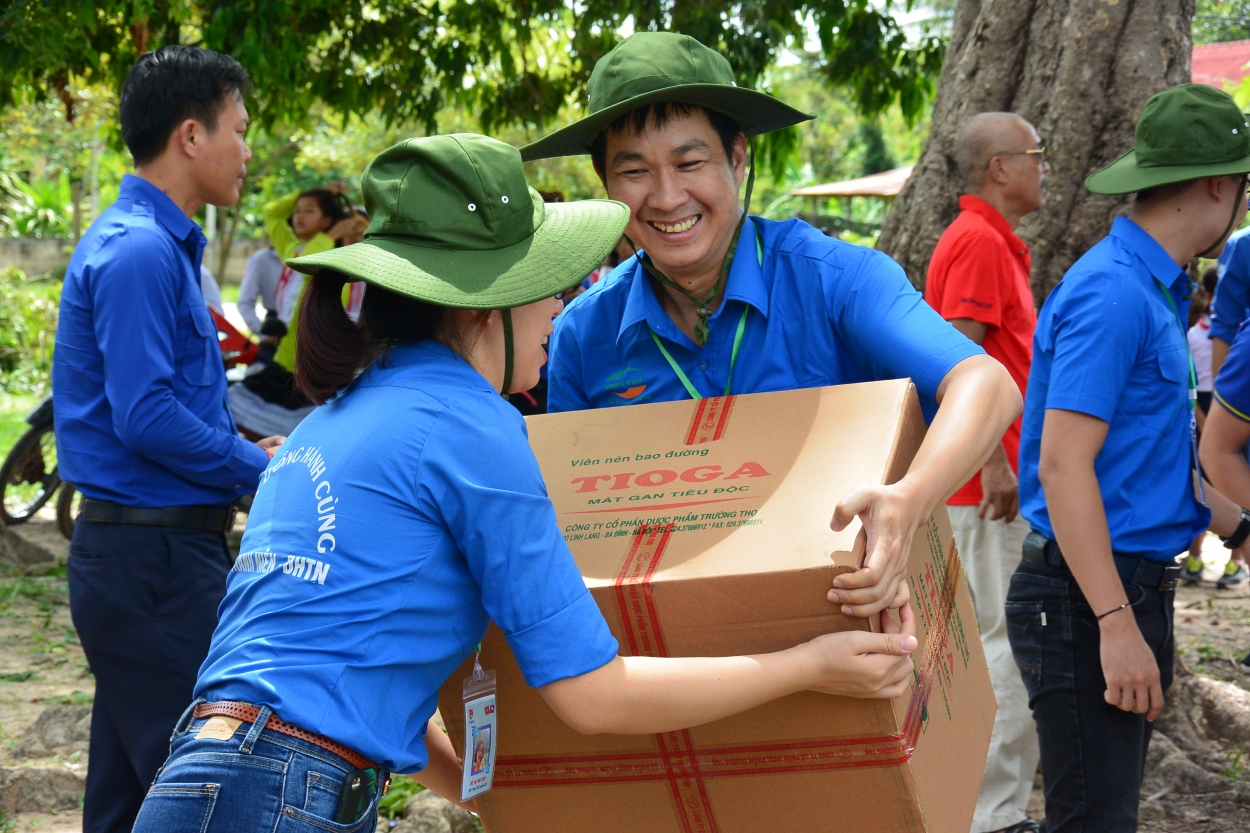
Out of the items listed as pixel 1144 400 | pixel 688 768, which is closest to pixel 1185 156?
pixel 1144 400

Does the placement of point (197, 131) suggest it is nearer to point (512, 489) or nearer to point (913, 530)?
point (512, 489)

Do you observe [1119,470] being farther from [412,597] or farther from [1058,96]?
[1058,96]

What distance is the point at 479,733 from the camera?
1.49 metres

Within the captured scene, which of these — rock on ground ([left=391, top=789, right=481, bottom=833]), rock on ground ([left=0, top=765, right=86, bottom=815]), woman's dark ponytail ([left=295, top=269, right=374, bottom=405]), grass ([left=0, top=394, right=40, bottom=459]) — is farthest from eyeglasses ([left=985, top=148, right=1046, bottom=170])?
grass ([left=0, top=394, right=40, bottom=459])

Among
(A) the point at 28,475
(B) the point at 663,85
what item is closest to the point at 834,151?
(A) the point at 28,475

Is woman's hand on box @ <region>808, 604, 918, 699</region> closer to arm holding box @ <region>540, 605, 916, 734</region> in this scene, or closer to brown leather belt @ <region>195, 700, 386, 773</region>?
arm holding box @ <region>540, 605, 916, 734</region>

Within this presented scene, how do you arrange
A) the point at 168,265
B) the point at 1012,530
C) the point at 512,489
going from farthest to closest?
the point at 1012,530 → the point at 168,265 → the point at 512,489

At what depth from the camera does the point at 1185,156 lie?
2.38 m

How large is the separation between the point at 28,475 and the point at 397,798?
14.2ft

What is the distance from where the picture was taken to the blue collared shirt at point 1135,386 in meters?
2.25

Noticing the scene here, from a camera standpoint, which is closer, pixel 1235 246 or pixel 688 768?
pixel 688 768

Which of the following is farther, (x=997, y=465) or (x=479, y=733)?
(x=997, y=465)

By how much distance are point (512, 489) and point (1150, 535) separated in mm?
1538

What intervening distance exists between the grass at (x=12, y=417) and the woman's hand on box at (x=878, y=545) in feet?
29.5
